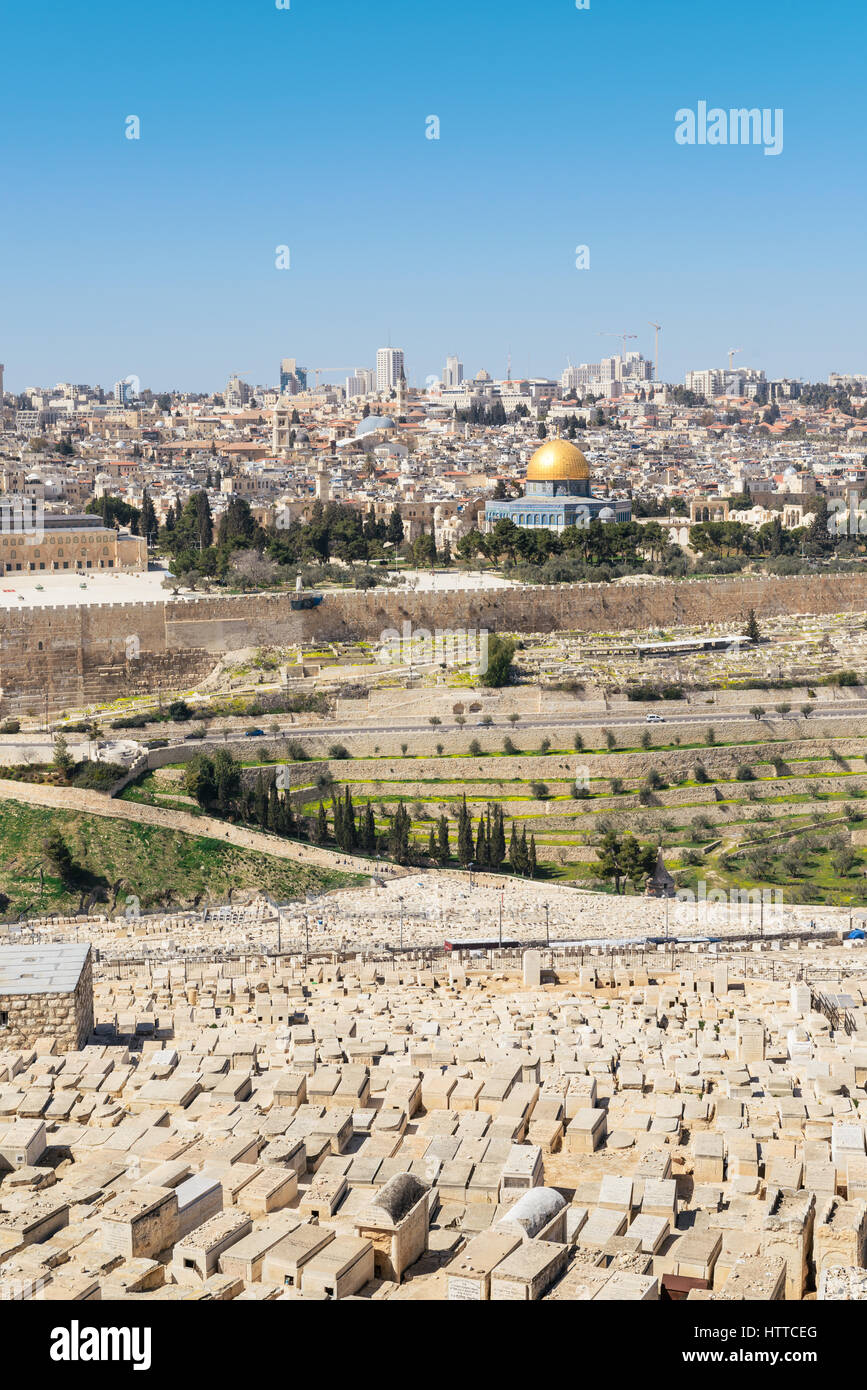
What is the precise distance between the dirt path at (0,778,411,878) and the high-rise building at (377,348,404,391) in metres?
102

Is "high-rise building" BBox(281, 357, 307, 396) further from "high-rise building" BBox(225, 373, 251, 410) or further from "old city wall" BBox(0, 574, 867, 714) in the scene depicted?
"old city wall" BBox(0, 574, 867, 714)

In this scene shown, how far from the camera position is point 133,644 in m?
28.0

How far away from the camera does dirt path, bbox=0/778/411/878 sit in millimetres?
21141

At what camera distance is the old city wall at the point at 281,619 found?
27.3 m

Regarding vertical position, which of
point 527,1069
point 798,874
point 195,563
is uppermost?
point 195,563

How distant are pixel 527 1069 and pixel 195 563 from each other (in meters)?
24.9

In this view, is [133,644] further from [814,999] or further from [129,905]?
[814,999]

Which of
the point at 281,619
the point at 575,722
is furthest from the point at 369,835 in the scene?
the point at 281,619

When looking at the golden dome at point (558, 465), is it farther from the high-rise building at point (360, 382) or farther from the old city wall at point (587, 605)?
the high-rise building at point (360, 382)

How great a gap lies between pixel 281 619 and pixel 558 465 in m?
13.4

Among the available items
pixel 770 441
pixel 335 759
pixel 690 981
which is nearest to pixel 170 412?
pixel 770 441

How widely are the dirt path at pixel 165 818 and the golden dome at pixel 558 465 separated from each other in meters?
21.2

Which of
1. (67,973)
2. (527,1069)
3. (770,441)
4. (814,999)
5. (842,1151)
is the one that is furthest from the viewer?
(770,441)

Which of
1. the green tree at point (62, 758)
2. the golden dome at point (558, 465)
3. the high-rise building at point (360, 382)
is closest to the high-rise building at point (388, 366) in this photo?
the high-rise building at point (360, 382)
